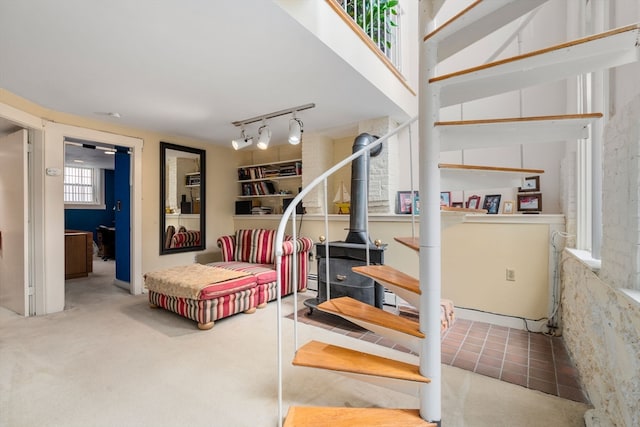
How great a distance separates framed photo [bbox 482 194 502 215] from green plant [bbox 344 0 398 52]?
6.82 ft

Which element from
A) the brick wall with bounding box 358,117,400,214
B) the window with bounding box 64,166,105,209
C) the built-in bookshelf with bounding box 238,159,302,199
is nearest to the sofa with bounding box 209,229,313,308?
the built-in bookshelf with bounding box 238,159,302,199

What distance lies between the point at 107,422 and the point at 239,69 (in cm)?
248

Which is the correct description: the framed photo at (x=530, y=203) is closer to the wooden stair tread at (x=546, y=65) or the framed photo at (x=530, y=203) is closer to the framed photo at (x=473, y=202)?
the framed photo at (x=473, y=202)

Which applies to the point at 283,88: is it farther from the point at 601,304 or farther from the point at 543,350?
the point at 543,350

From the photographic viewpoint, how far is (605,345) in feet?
4.84

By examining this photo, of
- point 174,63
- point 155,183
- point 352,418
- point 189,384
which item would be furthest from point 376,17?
point 189,384

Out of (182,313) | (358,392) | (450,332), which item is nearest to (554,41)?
(450,332)

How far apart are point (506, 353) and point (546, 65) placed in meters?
Answer: 2.15

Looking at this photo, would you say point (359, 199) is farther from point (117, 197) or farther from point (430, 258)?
point (117, 197)

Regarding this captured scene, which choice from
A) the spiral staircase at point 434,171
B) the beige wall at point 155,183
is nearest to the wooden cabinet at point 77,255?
the beige wall at point 155,183

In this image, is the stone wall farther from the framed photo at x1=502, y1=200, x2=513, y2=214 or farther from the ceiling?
the ceiling

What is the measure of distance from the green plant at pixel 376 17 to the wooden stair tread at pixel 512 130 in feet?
7.09

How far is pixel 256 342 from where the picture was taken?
260cm

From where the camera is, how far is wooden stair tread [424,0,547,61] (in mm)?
1293
